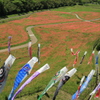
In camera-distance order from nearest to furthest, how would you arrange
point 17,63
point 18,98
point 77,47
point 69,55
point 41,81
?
point 18,98 < point 41,81 < point 17,63 < point 69,55 < point 77,47

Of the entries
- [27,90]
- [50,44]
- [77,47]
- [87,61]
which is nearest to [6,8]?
[50,44]

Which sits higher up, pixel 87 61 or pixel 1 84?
pixel 1 84

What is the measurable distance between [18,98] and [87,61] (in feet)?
55.1

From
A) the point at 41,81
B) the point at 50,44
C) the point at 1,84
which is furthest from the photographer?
the point at 50,44

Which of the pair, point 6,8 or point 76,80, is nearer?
point 76,80

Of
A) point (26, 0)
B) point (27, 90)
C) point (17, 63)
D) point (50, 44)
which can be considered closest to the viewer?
point (27, 90)

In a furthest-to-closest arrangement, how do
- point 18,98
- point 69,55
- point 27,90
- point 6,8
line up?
point 6,8 → point 69,55 → point 27,90 → point 18,98

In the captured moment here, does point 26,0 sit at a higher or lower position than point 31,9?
higher

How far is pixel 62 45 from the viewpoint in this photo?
40.1 meters

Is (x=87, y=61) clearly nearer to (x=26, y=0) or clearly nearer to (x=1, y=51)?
(x=1, y=51)

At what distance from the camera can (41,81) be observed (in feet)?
74.2

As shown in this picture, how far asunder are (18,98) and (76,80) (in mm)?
9548

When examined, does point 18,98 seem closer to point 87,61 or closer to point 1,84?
point 1,84

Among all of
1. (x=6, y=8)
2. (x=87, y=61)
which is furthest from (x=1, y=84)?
(x=6, y=8)
